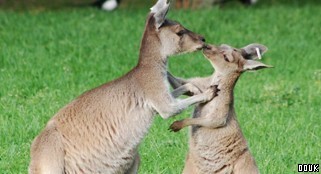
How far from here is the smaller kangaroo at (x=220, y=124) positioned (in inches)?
251

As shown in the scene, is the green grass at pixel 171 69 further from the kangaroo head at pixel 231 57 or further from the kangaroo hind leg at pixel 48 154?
the kangaroo hind leg at pixel 48 154

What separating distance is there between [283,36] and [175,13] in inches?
81.6

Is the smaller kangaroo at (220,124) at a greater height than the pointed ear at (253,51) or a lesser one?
lesser

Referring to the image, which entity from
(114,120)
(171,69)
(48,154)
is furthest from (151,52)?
(171,69)

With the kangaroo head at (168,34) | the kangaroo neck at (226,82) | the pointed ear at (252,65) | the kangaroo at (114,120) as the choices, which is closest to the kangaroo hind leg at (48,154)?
the kangaroo at (114,120)

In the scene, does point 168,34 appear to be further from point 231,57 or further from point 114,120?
point 114,120

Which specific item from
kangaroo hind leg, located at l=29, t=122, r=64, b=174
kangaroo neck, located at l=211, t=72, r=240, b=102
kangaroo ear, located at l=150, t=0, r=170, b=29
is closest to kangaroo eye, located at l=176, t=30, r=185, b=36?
kangaroo ear, located at l=150, t=0, r=170, b=29

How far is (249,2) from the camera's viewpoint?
1809 centimetres

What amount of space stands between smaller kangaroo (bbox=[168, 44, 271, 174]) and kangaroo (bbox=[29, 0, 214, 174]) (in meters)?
0.16

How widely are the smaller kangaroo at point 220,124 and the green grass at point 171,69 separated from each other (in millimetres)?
695

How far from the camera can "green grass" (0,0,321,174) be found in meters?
7.70

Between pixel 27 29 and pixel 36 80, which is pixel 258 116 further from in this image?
pixel 27 29

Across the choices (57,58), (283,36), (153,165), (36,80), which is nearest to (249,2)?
(283,36)

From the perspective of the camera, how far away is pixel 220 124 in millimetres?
6391
